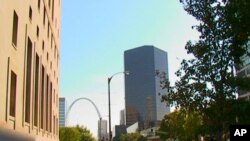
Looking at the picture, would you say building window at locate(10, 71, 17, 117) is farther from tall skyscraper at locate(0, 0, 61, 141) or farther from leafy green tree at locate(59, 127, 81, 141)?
leafy green tree at locate(59, 127, 81, 141)

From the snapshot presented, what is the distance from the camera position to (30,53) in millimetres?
29422

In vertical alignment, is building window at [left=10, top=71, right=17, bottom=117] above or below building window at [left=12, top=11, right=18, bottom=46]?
below

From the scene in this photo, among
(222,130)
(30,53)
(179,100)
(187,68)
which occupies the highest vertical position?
(30,53)

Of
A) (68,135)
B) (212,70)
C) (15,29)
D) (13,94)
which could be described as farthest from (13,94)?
(68,135)

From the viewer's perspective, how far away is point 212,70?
20.3 meters

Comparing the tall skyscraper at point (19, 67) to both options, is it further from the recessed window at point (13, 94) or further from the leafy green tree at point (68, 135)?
the leafy green tree at point (68, 135)

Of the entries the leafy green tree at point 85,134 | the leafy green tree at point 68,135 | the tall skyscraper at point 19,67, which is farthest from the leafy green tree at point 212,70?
the leafy green tree at point 85,134

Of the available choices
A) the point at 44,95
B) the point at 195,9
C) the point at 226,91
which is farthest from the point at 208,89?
the point at 44,95

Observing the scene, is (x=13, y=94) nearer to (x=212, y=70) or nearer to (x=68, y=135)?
(x=212, y=70)

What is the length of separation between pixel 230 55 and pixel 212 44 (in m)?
1.22

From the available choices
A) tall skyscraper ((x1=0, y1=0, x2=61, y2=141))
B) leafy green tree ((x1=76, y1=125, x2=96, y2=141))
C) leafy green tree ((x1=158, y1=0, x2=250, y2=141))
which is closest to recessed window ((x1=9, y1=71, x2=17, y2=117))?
tall skyscraper ((x1=0, y1=0, x2=61, y2=141))

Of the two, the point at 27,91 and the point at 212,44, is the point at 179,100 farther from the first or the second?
the point at 27,91

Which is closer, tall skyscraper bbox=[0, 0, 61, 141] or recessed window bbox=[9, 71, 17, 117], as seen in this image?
tall skyscraper bbox=[0, 0, 61, 141]

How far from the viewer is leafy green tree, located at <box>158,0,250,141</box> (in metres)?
19.8
